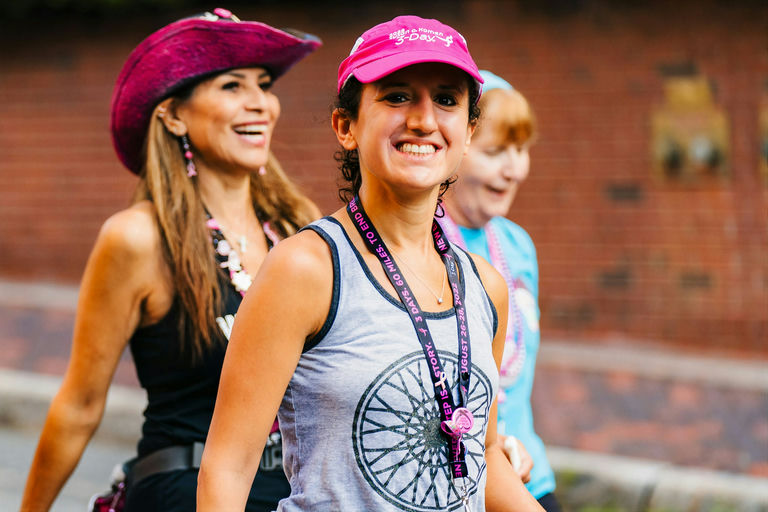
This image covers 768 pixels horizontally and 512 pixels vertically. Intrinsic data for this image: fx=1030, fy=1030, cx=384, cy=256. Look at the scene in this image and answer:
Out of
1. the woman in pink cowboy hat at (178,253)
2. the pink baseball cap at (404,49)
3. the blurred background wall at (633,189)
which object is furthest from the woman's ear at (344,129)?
the blurred background wall at (633,189)

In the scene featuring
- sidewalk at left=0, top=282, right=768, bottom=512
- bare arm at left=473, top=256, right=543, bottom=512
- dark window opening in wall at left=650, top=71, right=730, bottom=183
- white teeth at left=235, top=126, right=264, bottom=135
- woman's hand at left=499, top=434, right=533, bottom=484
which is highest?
dark window opening in wall at left=650, top=71, right=730, bottom=183

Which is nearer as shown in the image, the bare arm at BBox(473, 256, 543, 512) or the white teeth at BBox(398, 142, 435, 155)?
the white teeth at BBox(398, 142, 435, 155)

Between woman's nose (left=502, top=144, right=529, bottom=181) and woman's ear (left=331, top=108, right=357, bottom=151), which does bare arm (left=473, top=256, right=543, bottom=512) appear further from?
woman's nose (left=502, top=144, right=529, bottom=181)

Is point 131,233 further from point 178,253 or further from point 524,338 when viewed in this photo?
point 524,338

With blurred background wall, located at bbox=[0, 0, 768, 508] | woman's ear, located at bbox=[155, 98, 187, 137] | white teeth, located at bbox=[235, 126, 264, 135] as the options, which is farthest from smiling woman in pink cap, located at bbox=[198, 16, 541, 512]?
blurred background wall, located at bbox=[0, 0, 768, 508]

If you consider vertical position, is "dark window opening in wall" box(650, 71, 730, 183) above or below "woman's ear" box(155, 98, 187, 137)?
above

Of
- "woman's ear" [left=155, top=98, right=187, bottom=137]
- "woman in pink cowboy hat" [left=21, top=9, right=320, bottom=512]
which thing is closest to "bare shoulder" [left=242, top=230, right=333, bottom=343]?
"woman in pink cowboy hat" [left=21, top=9, right=320, bottom=512]

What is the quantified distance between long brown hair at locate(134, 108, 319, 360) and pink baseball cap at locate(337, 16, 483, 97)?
102cm

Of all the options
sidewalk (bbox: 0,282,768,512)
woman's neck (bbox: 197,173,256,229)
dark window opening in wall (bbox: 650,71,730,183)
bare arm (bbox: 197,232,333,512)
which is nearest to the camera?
bare arm (bbox: 197,232,333,512)

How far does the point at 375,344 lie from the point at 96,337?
3.82 feet

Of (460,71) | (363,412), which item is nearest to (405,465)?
(363,412)

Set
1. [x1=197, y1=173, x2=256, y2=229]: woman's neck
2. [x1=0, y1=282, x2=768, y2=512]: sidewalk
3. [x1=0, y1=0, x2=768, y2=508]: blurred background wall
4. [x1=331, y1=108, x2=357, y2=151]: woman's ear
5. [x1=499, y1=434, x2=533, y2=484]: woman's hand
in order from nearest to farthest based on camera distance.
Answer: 1. [x1=331, y1=108, x2=357, y2=151]: woman's ear
2. [x1=499, y1=434, x2=533, y2=484]: woman's hand
3. [x1=197, y1=173, x2=256, y2=229]: woman's neck
4. [x1=0, y1=282, x2=768, y2=512]: sidewalk
5. [x1=0, y1=0, x2=768, y2=508]: blurred background wall

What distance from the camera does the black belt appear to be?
105 inches

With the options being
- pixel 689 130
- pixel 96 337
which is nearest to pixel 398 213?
pixel 96 337
